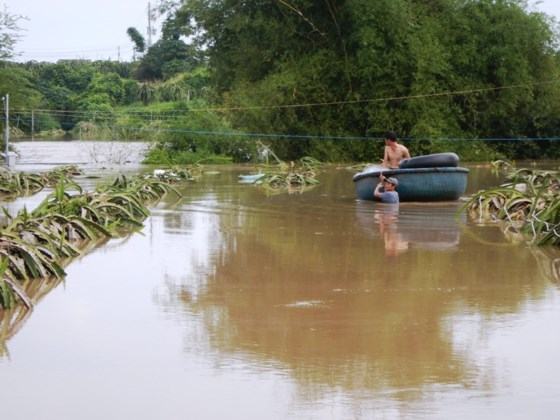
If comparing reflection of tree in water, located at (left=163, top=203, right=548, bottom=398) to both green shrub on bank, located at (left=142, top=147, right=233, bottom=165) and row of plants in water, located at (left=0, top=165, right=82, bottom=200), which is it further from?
green shrub on bank, located at (left=142, top=147, right=233, bottom=165)

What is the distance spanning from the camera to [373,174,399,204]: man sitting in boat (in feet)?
59.1

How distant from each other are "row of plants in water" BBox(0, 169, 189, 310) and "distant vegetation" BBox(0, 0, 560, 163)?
727 inches

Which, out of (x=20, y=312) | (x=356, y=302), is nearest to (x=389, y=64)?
(x=356, y=302)

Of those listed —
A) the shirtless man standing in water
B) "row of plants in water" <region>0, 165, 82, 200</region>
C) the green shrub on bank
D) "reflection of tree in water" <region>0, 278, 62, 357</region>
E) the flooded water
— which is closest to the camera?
the flooded water

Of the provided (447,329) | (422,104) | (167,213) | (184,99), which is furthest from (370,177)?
(184,99)

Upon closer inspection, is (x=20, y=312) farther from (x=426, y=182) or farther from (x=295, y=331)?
(x=426, y=182)

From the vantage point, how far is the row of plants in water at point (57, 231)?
9.58m

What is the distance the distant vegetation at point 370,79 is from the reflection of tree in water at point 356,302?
2306 centimetres

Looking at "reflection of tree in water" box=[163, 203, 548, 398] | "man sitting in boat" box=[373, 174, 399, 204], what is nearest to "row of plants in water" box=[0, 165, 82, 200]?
"man sitting in boat" box=[373, 174, 399, 204]

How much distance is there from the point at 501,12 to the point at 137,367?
33.0m

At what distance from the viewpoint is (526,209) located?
1486cm

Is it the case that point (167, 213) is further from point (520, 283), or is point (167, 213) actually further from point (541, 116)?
point (541, 116)

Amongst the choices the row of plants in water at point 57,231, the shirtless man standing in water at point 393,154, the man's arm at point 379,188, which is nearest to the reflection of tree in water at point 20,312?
the row of plants in water at point 57,231

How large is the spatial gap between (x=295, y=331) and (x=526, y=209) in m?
7.93
